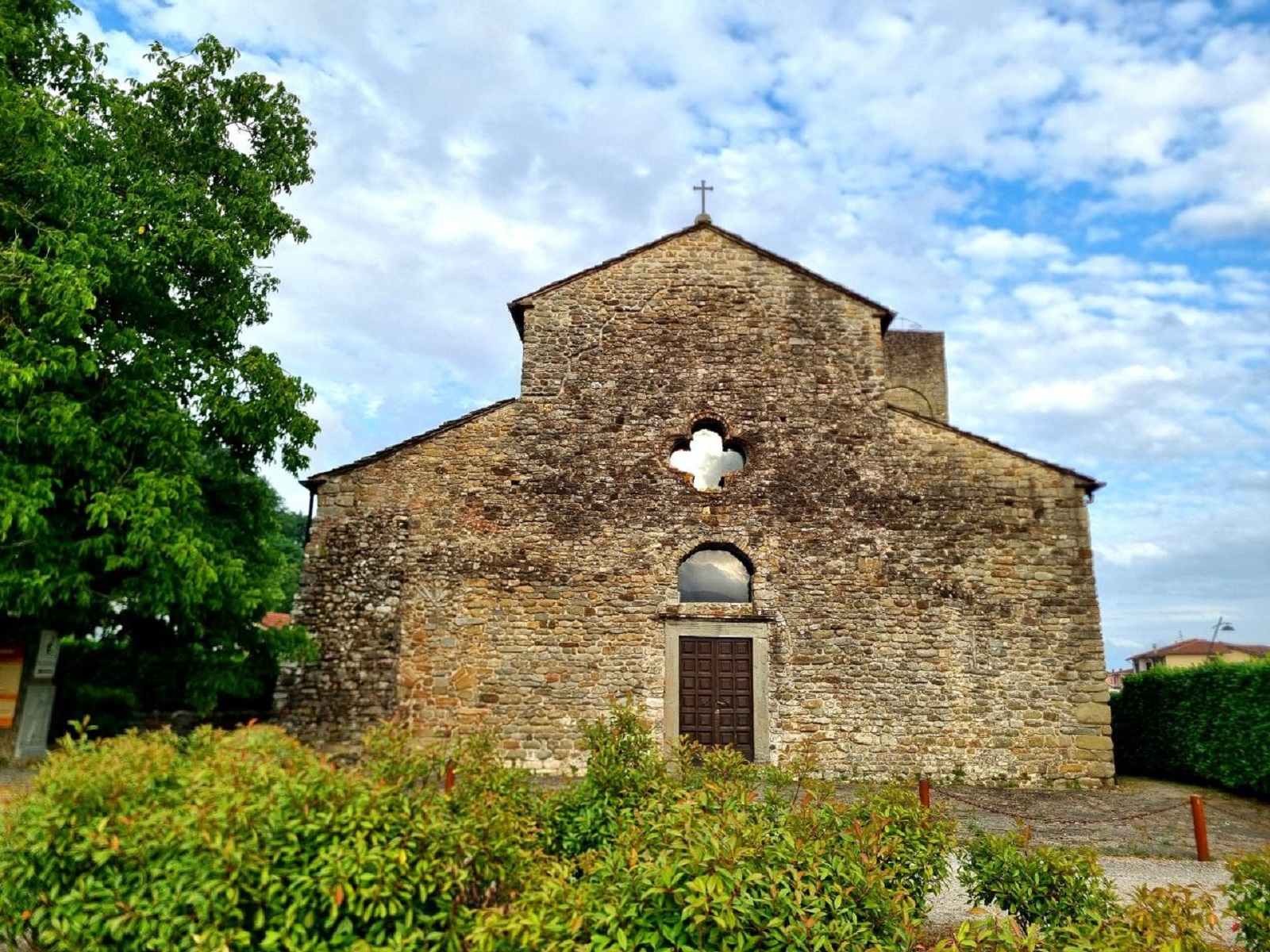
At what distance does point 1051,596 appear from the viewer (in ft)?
41.6

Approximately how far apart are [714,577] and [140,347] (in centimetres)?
890

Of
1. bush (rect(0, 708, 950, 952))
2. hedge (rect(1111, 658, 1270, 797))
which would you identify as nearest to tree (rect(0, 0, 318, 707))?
bush (rect(0, 708, 950, 952))

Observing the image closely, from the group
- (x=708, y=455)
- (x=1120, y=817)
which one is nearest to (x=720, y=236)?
(x=708, y=455)

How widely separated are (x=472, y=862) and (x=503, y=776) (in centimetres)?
109

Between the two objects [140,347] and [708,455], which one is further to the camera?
[708,455]

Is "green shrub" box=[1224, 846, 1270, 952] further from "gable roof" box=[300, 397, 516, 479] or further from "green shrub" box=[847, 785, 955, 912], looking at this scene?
"gable roof" box=[300, 397, 516, 479]

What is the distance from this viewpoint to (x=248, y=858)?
11.8 ft

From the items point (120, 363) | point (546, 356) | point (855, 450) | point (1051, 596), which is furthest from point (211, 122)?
point (1051, 596)

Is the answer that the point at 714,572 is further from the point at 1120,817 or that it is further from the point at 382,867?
the point at 382,867

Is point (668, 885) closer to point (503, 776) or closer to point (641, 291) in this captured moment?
point (503, 776)

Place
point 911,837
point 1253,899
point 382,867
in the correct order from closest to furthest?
point 382,867, point 1253,899, point 911,837

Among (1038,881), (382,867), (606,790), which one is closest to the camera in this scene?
(382,867)

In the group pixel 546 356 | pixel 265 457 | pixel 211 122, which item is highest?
pixel 211 122

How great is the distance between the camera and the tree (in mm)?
8891
